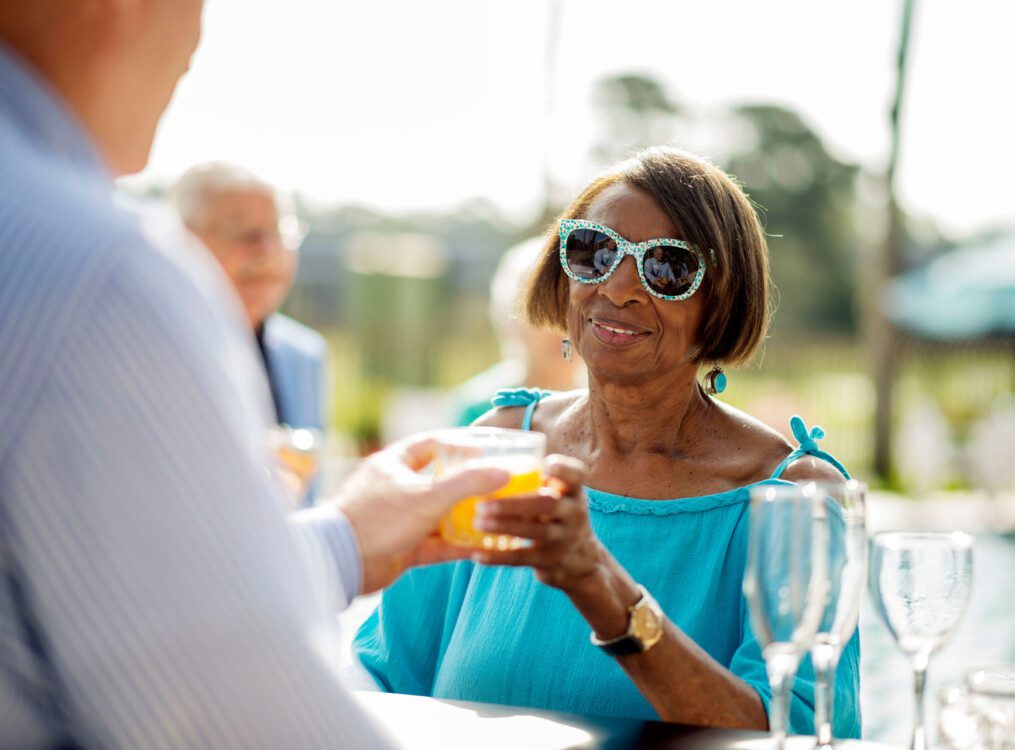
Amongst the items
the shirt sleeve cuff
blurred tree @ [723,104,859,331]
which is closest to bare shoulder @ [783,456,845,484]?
the shirt sleeve cuff

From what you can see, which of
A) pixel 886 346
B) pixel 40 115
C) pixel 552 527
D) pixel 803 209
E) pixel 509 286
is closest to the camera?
pixel 40 115

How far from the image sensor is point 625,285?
9.02 ft

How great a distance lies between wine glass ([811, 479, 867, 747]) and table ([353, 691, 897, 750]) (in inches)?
10.7

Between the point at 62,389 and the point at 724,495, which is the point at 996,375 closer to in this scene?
the point at 724,495

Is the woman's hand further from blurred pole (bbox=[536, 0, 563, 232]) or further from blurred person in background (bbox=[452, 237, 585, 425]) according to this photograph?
blurred pole (bbox=[536, 0, 563, 232])

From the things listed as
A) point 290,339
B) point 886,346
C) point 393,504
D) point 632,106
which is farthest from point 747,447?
point 632,106

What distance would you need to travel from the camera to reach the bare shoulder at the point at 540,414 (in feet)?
10.2

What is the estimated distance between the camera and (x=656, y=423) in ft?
9.30

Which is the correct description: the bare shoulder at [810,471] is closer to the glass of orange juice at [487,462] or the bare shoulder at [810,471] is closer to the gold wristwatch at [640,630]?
the gold wristwatch at [640,630]

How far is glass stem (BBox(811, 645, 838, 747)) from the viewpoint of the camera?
154 centimetres

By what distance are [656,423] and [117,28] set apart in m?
1.87

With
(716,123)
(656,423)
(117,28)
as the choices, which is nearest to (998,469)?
(656,423)

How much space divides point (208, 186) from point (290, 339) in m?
0.78

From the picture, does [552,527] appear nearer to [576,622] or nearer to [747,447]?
[576,622]
